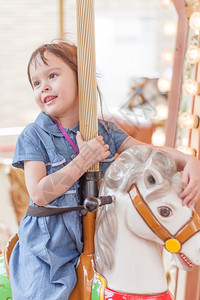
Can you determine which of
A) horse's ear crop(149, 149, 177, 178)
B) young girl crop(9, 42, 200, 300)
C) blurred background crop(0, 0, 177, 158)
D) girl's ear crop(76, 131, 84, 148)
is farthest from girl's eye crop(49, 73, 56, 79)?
blurred background crop(0, 0, 177, 158)

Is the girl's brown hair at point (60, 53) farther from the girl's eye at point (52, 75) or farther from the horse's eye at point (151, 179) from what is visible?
the horse's eye at point (151, 179)

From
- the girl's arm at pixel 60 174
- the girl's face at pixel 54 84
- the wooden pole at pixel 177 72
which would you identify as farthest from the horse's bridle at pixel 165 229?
the wooden pole at pixel 177 72

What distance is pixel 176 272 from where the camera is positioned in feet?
5.50

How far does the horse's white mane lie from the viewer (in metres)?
0.75

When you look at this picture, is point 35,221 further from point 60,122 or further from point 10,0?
point 10,0

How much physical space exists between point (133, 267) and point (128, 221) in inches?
3.4

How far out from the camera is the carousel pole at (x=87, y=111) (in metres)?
0.79

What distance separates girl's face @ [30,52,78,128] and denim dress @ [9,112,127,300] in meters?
0.04

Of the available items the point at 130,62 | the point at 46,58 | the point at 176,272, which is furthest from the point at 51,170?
the point at 130,62

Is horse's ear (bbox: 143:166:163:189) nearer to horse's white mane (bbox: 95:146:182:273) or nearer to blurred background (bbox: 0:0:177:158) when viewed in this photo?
horse's white mane (bbox: 95:146:182:273)

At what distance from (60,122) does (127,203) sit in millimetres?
233

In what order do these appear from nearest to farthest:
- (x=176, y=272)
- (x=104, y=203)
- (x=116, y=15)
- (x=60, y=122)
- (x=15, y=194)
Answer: (x=104, y=203), (x=60, y=122), (x=176, y=272), (x=15, y=194), (x=116, y=15)

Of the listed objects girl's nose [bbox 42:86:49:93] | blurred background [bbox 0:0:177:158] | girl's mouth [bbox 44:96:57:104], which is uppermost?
girl's nose [bbox 42:86:49:93]

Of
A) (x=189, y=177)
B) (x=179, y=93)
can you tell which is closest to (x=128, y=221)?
(x=189, y=177)
